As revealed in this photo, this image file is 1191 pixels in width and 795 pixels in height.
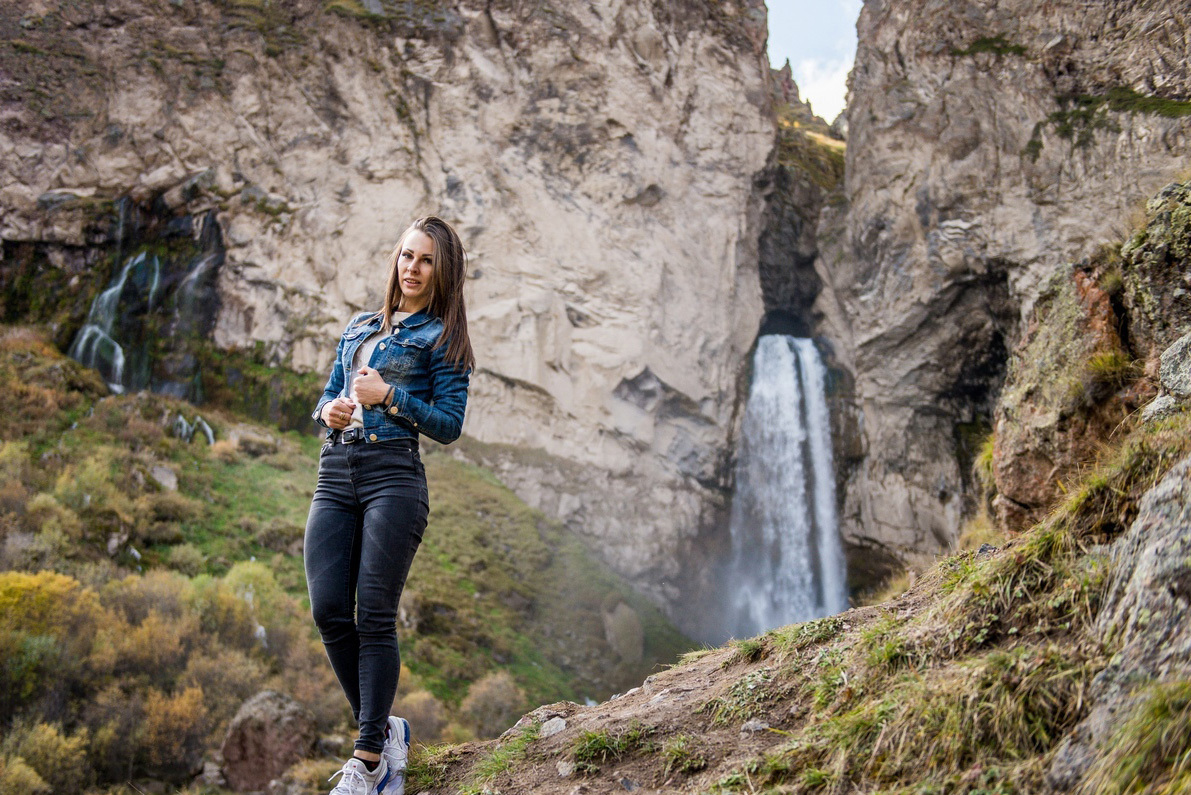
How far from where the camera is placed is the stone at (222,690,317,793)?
24.7 feet

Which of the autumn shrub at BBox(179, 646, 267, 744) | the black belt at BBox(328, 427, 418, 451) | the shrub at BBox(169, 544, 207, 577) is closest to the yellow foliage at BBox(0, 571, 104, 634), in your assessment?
the autumn shrub at BBox(179, 646, 267, 744)

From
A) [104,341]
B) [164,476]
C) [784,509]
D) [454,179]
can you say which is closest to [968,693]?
A: [164,476]

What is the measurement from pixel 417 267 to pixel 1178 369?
3884mm

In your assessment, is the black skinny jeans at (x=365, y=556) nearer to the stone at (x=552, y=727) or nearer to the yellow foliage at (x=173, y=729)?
the stone at (x=552, y=727)

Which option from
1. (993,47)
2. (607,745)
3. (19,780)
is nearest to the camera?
(607,745)

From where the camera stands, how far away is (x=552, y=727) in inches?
136

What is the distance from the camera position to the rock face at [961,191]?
53.2 feet

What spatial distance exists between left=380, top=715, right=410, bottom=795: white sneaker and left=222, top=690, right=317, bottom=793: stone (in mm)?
5682

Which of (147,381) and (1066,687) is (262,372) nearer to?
(147,381)

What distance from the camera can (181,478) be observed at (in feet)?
48.1

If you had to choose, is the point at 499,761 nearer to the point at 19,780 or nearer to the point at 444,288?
the point at 444,288

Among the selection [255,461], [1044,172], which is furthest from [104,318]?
[1044,172]

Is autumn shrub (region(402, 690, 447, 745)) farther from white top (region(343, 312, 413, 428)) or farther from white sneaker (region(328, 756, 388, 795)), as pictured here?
white top (region(343, 312, 413, 428))

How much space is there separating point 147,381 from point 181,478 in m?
6.26
